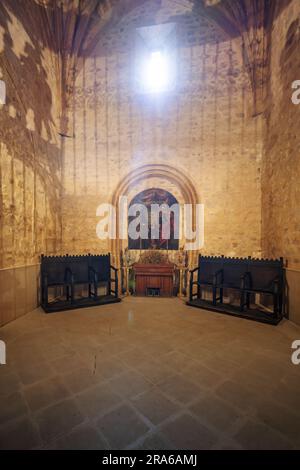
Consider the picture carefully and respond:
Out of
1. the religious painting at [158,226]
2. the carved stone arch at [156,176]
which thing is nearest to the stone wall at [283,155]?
the carved stone arch at [156,176]

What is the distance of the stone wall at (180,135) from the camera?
22.8ft

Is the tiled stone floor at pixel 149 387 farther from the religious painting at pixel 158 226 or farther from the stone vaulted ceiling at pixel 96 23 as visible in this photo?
the stone vaulted ceiling at pixel 96 23

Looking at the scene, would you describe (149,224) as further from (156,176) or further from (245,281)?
(245,281)

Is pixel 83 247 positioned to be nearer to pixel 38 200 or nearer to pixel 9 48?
pixel 38 200

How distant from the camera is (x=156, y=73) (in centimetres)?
755

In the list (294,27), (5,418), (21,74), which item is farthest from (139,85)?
(5,418)

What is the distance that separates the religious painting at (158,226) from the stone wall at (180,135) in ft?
1.08

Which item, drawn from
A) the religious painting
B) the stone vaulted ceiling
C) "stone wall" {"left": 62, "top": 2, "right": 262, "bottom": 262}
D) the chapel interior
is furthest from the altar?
the stone vaulted ceiling

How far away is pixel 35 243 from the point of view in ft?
19.7

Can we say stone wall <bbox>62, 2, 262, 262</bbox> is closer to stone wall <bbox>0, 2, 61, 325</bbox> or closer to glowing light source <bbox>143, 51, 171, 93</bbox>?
glowing light source <bbox>143, 51, 171, 93</bbox>

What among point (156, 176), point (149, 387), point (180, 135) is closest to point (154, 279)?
point (156, 176)

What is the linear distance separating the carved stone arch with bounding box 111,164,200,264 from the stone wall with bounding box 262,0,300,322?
210 cm

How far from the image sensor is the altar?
705 centimetres

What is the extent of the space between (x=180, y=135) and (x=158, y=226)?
300 cm
